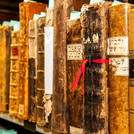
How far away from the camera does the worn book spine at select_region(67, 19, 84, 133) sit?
0.92 metres

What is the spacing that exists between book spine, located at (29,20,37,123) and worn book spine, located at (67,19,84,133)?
0.26 meters

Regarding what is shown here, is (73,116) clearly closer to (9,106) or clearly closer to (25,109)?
(25,109)

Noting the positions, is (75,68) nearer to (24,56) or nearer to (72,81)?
(72,81)

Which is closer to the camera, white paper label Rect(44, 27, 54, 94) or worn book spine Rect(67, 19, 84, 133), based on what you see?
worn book spine Rect(67, 19, 84, 133)

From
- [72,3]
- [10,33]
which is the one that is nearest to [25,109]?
[10,33]

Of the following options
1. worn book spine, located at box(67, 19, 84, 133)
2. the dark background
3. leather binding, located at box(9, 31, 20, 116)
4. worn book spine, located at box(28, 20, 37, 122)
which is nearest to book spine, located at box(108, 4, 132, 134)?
worn book spine, located at box(67, 19, 84, 133)

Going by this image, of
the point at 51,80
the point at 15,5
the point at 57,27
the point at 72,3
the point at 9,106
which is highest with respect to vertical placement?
the point at 15,5

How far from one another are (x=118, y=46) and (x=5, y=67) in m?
0.83

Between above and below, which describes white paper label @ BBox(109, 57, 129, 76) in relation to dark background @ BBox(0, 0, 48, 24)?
below

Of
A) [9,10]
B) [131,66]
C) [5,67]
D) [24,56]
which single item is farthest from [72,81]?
[9,10]

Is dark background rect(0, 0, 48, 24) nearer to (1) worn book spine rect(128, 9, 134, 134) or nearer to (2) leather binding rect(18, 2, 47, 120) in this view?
(2) leather binding rect(18, 2, 47, 120)

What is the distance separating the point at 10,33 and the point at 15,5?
67cm

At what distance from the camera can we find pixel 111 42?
806 mm

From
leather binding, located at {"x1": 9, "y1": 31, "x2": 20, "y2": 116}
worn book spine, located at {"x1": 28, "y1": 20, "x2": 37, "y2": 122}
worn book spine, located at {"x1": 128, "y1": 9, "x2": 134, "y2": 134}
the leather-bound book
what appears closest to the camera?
worn book spine, located at {"x1": 128, "y1": 9, "x2": 134, "y2": 134}
